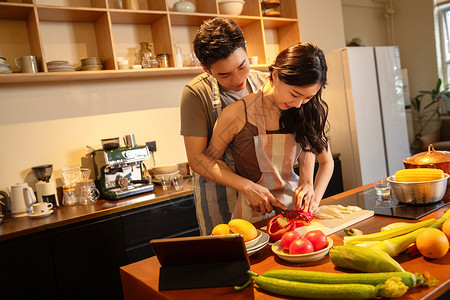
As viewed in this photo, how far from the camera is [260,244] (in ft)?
3.86

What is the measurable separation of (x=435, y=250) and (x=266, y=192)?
64 centimetres

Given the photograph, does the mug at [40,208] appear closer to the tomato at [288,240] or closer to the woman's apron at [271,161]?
the woman's apron at [271,161]

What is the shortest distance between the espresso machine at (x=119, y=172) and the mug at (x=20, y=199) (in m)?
0.46

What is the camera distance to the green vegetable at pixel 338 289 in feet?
2.73

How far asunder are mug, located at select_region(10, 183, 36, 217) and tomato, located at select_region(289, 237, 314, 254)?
2.02 m

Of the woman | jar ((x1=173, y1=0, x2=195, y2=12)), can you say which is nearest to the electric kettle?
the woman

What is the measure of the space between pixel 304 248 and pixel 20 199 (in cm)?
213

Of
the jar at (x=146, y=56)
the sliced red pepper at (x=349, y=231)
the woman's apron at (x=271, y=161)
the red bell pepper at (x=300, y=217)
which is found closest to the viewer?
the sliced red pepper at (x=349, y=231)

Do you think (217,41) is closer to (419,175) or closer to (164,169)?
(419,175)

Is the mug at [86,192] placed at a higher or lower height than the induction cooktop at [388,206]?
higher

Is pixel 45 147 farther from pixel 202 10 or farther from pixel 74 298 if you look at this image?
pixel 202 10

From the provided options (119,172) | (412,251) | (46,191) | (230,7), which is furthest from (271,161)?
(230,7)

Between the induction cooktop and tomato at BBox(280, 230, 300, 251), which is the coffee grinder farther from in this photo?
tomato at BBox(280, 230, 300, 251)

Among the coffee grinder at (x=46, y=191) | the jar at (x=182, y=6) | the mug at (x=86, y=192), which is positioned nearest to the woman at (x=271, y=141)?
the mug at (x=86, y=192)
